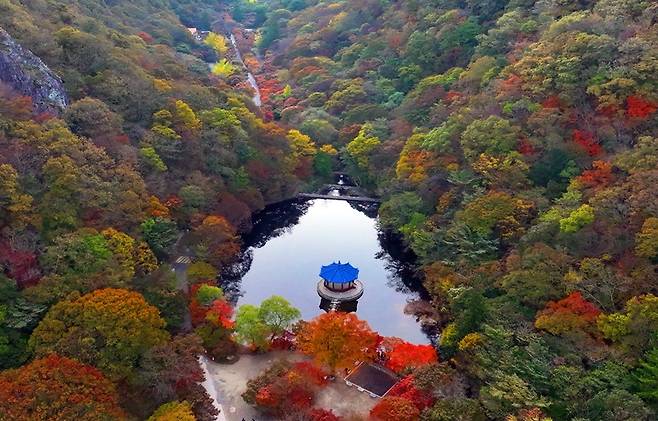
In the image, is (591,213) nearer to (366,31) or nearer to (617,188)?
(617,188)

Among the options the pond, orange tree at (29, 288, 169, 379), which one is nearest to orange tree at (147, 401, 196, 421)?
orange tree at (29, 288, 169, 379)

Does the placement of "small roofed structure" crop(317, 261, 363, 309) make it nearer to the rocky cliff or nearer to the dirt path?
the dirt path

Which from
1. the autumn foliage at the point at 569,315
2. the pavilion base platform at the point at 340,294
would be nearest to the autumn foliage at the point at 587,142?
the autumn foliage at the point at 569,315

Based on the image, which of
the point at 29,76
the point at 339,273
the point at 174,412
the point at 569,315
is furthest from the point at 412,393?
the point at 29,76

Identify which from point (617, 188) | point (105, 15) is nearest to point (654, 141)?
point (617, 188)

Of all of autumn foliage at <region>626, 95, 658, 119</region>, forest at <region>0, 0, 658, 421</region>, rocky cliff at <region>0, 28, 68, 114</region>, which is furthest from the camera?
rocky cliff at <region>0, 28, 68, 114</region>

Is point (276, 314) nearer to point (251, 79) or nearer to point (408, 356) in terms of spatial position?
point (408, 356)

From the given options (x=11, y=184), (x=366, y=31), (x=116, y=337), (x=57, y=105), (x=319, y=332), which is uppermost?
(x=366, y=31)
